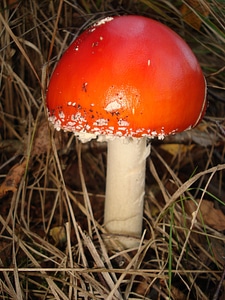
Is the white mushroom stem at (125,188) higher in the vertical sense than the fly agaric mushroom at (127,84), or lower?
lower

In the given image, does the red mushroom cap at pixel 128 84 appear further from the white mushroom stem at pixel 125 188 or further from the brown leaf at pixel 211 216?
the brown leaf at pixel 211 216

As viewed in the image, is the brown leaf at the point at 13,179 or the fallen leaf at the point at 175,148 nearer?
the brown leaf at the point at 13,179

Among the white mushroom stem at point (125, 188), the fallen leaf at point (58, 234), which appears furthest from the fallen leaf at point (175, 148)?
the fallen leaf at point (58, 234)

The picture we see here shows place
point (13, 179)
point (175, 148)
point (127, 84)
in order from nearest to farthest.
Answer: point (127, 84)
point (13, 179)
point (175, 148)

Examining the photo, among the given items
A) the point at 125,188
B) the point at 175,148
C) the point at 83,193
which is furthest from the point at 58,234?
the point at 175,148

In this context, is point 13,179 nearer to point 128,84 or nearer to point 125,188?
point 125,188

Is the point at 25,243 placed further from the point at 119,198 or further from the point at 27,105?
the point at 27,105
